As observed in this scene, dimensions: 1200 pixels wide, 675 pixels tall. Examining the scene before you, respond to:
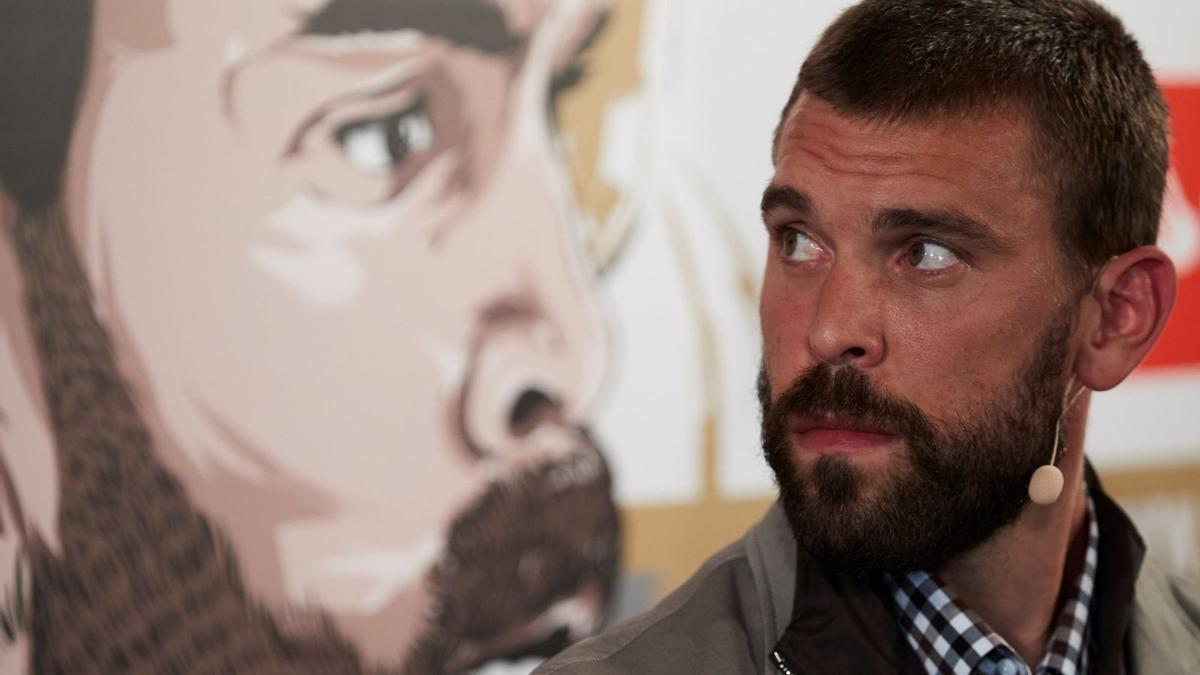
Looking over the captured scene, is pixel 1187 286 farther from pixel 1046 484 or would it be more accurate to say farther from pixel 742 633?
pixel 742 633

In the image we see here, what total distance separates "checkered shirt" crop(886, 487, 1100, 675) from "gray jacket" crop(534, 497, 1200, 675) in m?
0.03

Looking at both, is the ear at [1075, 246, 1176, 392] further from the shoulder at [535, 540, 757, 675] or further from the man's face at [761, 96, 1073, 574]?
the shoulder at [535, 540, 757, 675]

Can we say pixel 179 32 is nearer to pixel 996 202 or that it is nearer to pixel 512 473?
pixel 512 473

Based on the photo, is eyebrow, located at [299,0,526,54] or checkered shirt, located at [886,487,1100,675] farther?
eyebrow, located at [299,0,526,54]

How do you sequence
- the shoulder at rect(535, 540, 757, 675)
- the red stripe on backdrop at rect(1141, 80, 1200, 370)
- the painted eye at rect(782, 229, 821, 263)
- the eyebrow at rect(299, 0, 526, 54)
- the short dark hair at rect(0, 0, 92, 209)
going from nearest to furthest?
the shoulder at rect(535, 540, 757, 675)
the painted eye at rect(782, 229, 821, 263)
the short dark hair at rect(0, 0, 92, 209)
the eyebrow at rect(299, 0, 526, 54)
the red stripe on backdrop at rect(1141, 80, 1200, 370)

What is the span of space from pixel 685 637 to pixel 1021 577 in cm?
39

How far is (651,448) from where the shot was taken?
2178 mm

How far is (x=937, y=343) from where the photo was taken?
4.34 feet

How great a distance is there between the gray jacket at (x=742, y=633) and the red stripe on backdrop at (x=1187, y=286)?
1297 millimetres

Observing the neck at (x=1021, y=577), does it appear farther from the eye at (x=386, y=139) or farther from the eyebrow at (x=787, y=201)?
the eye at (x=386, y=139)

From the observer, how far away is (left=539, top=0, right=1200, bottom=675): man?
1.31 m

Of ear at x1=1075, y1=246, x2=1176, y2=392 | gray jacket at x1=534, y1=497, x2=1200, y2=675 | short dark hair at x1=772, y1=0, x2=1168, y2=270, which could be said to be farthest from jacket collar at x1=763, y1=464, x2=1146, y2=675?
short dark hair at x1=772, y1=0, x2=1168, y2=270

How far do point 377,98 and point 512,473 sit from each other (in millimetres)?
587

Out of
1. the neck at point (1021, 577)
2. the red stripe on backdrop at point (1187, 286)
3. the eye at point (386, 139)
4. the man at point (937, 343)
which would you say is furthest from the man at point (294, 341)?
the red stripe on backdrop at point (1187, 286)
